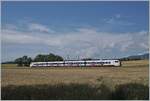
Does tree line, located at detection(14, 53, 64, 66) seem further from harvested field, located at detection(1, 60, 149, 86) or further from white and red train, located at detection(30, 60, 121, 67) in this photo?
harvested field, located at detection(1, 60, 149, 86)

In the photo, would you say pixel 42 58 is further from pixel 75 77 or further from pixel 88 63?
pixel 75 77

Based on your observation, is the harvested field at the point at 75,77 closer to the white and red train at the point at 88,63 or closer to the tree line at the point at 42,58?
the white and red train at the point at 88,63

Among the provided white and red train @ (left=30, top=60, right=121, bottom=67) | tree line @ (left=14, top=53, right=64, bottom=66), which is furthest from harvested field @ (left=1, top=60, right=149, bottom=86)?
tree line @ (left=14, top=53, right=64, bottom=66)

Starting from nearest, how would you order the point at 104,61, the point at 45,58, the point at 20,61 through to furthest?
the point at 104,61 < the point at 20,61 < the point at 45,58

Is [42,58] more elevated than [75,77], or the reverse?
[42,58]

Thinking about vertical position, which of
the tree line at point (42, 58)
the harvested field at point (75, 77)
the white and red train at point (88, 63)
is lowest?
the harvested field at point (75, 77)

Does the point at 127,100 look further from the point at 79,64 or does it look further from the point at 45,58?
the point at 45,58

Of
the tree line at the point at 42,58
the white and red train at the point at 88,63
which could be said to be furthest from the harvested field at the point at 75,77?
the tree line at the point at 42,58

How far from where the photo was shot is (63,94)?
52.4ft

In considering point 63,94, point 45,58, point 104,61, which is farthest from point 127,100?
point 45,58

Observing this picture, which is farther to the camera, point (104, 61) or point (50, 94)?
point (104, 61)

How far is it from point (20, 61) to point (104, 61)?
63.5 metres

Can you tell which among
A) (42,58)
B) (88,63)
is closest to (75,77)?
(88,63)

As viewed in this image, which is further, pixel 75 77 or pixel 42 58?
pixel 42 58
